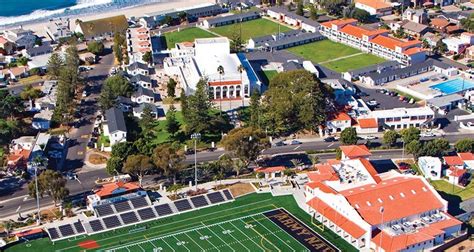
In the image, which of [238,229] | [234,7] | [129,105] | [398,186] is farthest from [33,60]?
[398,186]

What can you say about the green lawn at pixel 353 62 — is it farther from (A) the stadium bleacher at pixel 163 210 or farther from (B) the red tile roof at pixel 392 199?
(A) the stadium bleacher at pixel 163 210

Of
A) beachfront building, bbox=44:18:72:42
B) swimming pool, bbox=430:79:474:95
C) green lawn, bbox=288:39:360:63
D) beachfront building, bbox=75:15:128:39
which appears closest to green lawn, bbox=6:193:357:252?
swimming pool, bbox=430:79:474:95

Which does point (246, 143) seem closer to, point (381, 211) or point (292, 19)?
point (381, 211)

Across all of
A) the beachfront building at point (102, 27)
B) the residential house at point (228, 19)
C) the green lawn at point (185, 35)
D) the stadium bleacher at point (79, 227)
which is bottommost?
the stadium bleacher at point (79, 227)

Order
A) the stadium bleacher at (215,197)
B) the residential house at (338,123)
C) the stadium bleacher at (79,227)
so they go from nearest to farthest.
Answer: the stadium bleacher at (79,227) < the stadium bleacher at (215,197) < the residential house at (338,123)

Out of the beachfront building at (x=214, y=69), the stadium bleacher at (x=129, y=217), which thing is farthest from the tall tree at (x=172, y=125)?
the stadium bleacher at (x=129, y=217)

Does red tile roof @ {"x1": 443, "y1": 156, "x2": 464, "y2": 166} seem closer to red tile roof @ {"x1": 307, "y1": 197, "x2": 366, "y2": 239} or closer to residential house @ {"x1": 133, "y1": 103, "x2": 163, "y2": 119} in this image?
red tile roof @ {"x1": 307, "y1": 197, "x2": 366, "y2": 239}

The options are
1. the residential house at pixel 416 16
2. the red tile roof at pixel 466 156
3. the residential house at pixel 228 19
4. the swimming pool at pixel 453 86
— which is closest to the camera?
the red tile roof at pixel 466 156
